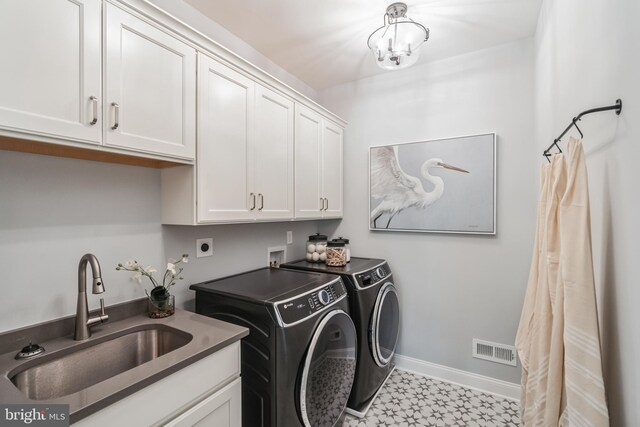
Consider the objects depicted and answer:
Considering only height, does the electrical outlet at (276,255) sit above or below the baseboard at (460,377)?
above

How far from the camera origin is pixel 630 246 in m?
0.72

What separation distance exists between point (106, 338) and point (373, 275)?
1628 millimetres

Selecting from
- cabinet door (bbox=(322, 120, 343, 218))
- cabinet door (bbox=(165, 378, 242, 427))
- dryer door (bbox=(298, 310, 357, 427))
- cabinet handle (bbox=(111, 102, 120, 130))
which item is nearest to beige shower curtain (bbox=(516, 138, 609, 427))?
dryer door (bbox=(298, 310, 357, 427))

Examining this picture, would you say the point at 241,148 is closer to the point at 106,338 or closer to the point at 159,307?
the point at 159,307

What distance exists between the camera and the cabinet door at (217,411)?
3.47 feet

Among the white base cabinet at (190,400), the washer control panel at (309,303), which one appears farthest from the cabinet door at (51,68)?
the washer control panel at (309,303)

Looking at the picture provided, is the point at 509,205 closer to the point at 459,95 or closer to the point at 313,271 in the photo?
the point at 459,95

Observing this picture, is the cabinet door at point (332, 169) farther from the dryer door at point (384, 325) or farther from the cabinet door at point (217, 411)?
the cabinet door at point (217, 411)

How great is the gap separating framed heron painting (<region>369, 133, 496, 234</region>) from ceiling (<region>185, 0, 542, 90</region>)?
27.5 inches

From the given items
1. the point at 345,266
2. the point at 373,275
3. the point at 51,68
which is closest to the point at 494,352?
the point at 373,275

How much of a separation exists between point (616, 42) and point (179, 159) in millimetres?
1600

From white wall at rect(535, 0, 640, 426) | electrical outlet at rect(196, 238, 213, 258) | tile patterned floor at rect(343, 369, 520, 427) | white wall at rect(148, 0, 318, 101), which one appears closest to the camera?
white wall at rect(535, 0, 640, 426)

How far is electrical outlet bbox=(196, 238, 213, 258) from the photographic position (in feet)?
5.98

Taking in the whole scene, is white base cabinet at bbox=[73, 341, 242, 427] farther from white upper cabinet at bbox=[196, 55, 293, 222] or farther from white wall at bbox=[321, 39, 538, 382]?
white wall at bbox=[321, 39, 538, 382]
